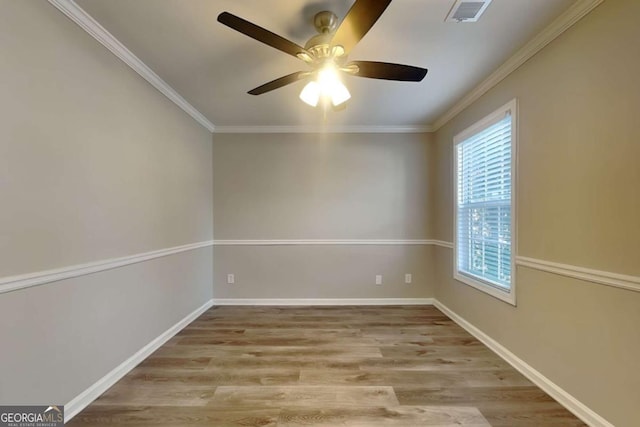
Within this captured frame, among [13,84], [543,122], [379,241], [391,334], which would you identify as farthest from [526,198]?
[13,84]

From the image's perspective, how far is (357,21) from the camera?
1.51 metres

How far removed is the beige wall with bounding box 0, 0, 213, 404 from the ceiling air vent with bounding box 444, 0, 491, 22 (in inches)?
89.5

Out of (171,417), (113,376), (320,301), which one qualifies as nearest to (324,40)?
(171,417)

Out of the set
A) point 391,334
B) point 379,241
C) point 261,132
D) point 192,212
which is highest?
point 261,132

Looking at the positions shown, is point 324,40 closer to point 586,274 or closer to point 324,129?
point 586,274

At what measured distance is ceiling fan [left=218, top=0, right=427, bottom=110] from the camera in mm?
1473

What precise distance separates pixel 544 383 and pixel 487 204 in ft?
4.86

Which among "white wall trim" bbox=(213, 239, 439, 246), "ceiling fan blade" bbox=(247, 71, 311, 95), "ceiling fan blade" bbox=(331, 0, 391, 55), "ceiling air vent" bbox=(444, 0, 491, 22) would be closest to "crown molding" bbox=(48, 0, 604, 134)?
"ceiling air vent" bbox=(444, 0, 491, 22)

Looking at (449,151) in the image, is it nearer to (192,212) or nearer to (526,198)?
(526,198)

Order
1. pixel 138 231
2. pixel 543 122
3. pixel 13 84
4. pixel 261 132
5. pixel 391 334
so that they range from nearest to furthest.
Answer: pixel 13 84
pixel 543 122
pixel 138 231
pixel 391 334
pixel 261 132

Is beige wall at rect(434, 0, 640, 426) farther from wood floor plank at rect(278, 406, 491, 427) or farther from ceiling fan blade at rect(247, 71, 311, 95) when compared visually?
ceiling fan blade at rect(247, 71, 311, 95)

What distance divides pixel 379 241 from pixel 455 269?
3.33 feet

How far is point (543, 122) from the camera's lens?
6.84 feet

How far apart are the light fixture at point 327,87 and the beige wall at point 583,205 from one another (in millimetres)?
1396
